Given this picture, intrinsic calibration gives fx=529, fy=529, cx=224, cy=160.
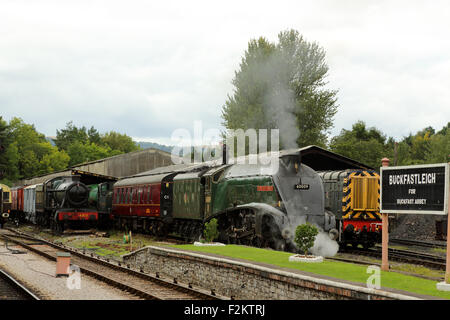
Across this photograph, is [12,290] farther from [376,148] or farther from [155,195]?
[376,148]

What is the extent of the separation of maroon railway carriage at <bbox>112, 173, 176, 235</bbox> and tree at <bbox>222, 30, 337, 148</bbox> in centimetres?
1603

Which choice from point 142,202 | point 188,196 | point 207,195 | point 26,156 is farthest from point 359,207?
point 26,156

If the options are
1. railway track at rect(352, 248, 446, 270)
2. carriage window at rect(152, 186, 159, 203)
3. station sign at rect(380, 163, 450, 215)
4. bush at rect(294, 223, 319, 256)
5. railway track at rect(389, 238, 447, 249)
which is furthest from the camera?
carriage window at rect(152, 186, 159, 203)

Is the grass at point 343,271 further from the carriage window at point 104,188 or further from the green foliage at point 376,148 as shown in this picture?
the green foliage at point 376,148

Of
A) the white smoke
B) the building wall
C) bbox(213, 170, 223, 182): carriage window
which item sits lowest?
the white smoke

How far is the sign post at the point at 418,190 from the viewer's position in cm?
1056

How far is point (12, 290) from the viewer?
13.8 metres

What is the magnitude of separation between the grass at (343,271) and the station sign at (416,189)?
1.45 meters

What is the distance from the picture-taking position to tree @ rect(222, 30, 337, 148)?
4909 cm

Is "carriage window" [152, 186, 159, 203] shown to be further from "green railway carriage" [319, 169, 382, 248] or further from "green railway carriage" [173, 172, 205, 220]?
"green railway carriage" [319, 169, 382, 248]

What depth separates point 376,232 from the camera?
72.8 feet

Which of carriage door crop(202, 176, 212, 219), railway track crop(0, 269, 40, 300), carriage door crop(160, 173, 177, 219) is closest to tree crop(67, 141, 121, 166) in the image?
carriage door crop(160, 173, 177, 219)

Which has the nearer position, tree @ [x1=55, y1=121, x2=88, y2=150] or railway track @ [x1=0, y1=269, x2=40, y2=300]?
railway track @ [x1=0, y1=269, x2=40, y2=300]

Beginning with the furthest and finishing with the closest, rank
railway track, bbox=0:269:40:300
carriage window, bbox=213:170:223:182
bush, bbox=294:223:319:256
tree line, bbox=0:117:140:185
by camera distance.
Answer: tree line, bbox=0:117:140:185
carriage window, bbox=213:170:223:182
bush, bbox=294:223:319:256
railway track, bbox=0:269:40:300
